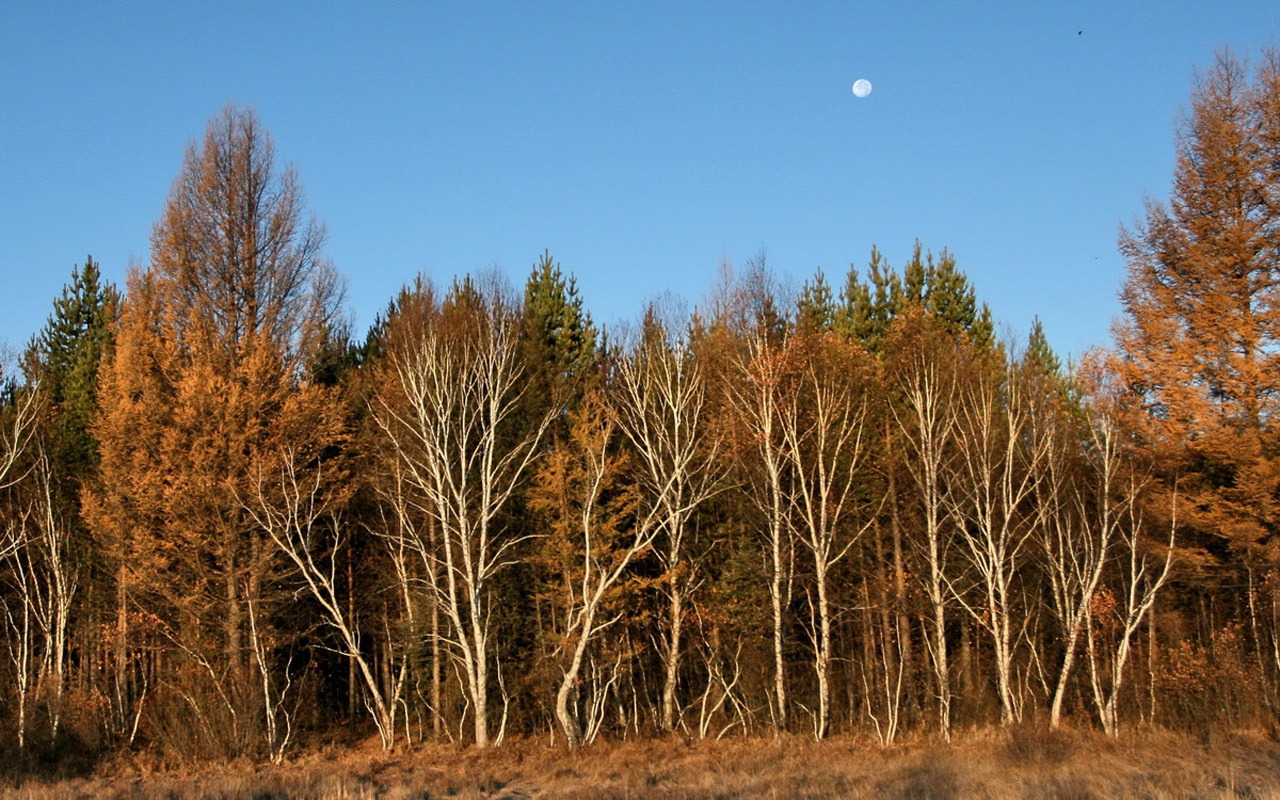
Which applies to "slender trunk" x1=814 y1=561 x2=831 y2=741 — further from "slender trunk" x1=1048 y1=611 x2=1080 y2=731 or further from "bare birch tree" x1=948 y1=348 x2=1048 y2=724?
"slender trunk" x1=1048 y1=611 x2=1080 y2=731

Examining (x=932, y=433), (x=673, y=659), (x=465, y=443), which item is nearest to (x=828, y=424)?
(x=932, y=433)

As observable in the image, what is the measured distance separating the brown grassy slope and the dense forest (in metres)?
1.37

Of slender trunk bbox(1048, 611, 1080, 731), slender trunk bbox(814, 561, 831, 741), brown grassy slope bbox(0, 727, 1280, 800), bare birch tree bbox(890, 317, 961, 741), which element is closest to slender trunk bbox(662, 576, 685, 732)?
brown grassy slope bbox(0, 727, 1280, 800)

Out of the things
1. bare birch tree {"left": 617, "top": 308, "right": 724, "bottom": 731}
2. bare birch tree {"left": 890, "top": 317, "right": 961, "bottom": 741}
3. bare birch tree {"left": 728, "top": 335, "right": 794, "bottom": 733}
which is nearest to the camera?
bare birch tree {"left": 728, "top": 335, "right": 794, "bottom": 733}

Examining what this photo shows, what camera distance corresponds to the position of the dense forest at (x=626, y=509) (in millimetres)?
21359

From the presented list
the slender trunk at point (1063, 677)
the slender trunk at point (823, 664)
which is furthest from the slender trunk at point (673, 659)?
the slender trunk at point (1063, 677)

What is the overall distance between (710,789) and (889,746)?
620 cm

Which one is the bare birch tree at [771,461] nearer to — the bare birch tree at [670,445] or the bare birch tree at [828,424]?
the bare birch tree at [828,424]

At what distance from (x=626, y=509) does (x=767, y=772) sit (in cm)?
892

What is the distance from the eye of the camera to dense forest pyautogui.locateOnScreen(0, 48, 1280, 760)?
70.1 feet

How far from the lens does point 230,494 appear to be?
73.3 feet

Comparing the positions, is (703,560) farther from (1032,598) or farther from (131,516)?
(131,516)

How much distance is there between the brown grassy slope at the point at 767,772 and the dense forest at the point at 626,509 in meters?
1.37

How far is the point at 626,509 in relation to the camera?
24.6 meters
